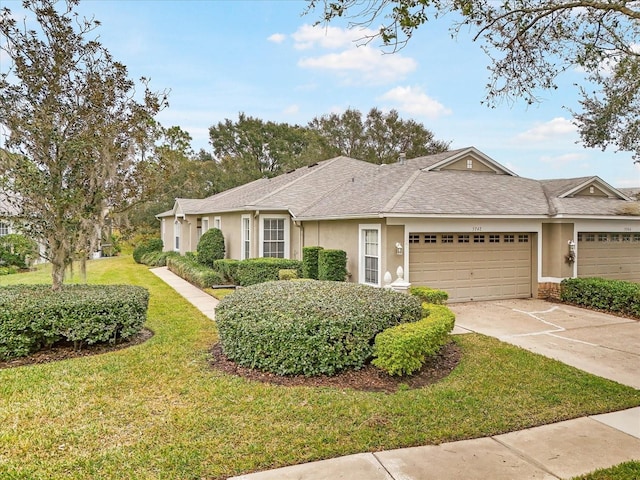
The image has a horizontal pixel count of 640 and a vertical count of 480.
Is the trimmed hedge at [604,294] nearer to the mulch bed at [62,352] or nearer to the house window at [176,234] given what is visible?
the mulch bed at [62,352]

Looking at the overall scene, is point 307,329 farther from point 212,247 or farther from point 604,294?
point 212,247

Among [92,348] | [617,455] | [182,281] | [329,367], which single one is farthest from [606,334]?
[182,281]

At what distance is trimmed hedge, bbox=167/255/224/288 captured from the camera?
1475cm

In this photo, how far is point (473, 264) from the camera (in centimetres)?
1225

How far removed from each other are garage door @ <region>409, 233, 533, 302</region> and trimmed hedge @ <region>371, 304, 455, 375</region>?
5416mm

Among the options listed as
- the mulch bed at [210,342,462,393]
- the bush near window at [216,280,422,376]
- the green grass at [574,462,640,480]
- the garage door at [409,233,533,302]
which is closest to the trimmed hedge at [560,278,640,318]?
the garage door at [409,233,533,302]

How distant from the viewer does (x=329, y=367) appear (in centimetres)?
590

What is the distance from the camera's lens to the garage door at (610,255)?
13.1 metres

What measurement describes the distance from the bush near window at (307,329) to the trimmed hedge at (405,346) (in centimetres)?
25

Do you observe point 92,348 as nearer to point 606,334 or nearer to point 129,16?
point 129,16

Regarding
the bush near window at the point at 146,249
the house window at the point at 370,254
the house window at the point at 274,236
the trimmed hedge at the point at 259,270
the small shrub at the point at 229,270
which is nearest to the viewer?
the house window at the point at 370,254

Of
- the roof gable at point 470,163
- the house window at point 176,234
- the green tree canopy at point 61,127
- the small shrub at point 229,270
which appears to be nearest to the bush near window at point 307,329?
the green tree canopy at point 61,127

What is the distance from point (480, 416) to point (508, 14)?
553 cm

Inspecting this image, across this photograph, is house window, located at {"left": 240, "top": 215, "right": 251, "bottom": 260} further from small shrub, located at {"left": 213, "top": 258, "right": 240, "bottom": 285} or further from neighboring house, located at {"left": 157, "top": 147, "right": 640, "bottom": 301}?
small shrub, located at {"left": 213, "top": 258, "right": 240, "bottom": 285}
